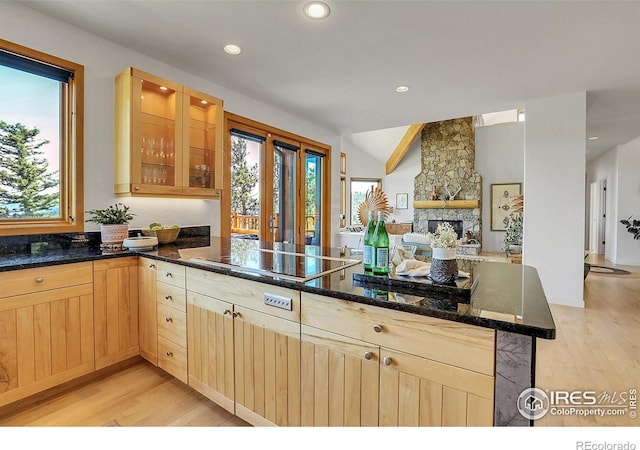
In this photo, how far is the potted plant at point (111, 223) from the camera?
236 centimetres

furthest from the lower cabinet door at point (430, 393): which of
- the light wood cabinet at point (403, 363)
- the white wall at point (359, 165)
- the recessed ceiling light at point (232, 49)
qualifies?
the white wall at point (359, 165)

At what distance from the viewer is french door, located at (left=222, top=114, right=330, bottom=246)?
3.79 m

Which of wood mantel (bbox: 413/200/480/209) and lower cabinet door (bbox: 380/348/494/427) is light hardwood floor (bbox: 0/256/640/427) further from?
wood mantel (bbox: 413/200/480/209)

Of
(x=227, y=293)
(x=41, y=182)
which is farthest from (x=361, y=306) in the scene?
(x=41, y=182)

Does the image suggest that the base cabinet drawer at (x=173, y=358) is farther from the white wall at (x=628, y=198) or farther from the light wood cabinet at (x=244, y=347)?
the white wall at (x=628, y=198)

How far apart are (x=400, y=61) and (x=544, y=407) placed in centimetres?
282

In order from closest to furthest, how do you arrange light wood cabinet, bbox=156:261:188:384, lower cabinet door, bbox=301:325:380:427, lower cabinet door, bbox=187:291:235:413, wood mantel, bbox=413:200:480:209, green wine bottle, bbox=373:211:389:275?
lower cabinet door, bbox=301:325:380:427 → green wine bottle, bbox=373:211:389:275 → lower cabinet door, bbox=187:291:235:413 → light wood cabinet, bbox=156:261:188:384 → wood mantel, bbox=413:200:480:209

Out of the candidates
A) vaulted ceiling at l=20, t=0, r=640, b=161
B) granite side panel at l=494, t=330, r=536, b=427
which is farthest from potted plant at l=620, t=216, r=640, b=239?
granite side panel at l=494, t=330, r=536, b=427

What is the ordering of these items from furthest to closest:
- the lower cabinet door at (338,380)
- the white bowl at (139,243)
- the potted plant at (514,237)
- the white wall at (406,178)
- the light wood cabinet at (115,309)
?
1. the white wall at (406,178)
2. the potted plant at (514,237)
3. the white bowl at (139,243)
4. the light wood cabinet at (115,309)
5. the lower cabinet door at (338,380)

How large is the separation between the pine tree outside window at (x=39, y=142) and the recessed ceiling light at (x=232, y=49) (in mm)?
1115

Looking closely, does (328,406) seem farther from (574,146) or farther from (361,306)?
(574,146)

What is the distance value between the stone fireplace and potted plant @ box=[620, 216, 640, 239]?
299cm

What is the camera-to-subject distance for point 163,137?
2648mm

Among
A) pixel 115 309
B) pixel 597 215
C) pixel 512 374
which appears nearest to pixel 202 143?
pixel 115 309
